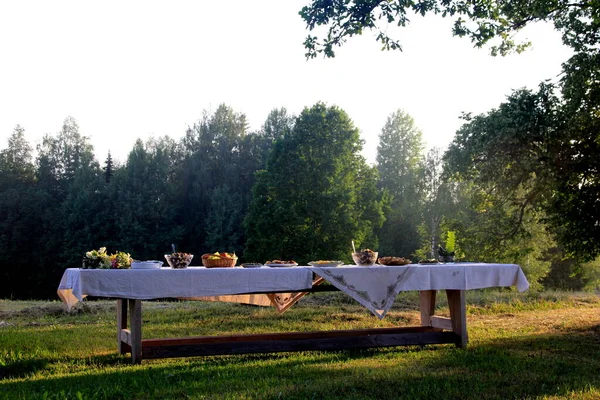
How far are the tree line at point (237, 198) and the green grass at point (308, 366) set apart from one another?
1619 centimetres

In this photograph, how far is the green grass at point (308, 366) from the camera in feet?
17.2

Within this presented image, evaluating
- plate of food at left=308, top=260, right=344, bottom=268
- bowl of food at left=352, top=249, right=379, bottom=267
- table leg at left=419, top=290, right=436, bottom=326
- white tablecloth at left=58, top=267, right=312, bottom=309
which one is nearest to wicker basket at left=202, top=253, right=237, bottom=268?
white tablecloth at left=58, top=267, right=312, bottom=309

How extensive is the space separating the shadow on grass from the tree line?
18.6 meters

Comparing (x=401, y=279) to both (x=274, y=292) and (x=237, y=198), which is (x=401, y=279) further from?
(x=237, y=198)

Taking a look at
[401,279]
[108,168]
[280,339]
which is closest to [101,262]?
[280,339]

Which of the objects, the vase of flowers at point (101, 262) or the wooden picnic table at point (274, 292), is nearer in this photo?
the wooden picnic table at point (274, 292)

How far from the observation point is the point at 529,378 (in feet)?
19.0

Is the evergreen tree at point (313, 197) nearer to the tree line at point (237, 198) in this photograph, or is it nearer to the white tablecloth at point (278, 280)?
the tree line at point (237, 198)

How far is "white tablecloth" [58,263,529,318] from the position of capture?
6.44m

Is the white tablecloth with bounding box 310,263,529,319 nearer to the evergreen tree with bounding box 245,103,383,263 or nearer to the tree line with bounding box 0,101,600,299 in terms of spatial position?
the tree line with bounding box 0,101,600,299

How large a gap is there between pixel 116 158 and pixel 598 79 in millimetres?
38262

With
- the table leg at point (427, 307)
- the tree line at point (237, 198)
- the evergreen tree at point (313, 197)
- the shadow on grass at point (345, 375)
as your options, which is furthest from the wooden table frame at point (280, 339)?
the evergreen tree at point (313, 197)

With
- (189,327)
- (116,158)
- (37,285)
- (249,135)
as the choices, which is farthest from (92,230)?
(189,327)

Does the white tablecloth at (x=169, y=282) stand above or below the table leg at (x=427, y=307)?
above
